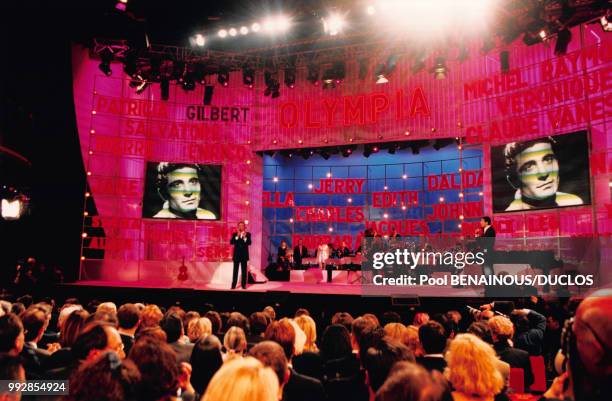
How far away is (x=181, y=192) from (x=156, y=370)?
11436mm

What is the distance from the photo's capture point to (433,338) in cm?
357

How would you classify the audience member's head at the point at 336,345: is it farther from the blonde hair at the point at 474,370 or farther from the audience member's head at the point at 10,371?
Result: the audience member's head at the point at 10,371

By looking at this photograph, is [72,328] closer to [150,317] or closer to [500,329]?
[150,317]

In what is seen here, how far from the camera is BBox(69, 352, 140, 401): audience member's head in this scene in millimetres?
1623

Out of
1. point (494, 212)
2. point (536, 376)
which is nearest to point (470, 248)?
point (494, 212)

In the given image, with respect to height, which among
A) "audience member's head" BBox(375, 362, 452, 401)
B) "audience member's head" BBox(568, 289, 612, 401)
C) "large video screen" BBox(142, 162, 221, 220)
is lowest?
"audience member's head" BBox(375, 362, 452, 401)

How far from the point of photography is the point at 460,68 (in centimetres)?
1210

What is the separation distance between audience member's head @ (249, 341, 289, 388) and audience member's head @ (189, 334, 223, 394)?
0.65 m

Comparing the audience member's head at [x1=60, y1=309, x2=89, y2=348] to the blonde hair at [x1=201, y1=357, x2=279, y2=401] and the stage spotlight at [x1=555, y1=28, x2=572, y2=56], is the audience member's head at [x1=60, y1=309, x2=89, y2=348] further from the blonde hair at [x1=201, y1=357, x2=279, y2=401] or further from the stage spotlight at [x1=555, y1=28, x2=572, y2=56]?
the stage spotlight at [x1=555, y1=28, x2=572, y2=56]

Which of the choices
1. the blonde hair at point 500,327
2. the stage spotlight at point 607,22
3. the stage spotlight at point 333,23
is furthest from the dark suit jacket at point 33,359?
the stage spotlight at point 607,22

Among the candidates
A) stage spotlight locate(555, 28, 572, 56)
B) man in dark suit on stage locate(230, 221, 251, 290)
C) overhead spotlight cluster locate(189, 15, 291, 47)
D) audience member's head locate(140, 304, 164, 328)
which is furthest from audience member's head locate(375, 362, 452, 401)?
stage spotlight locate(555, 28, 572, 56)

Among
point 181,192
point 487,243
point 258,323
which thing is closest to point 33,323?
point 258,323

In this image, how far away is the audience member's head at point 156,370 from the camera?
199 cm

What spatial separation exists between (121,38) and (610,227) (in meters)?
12.3
